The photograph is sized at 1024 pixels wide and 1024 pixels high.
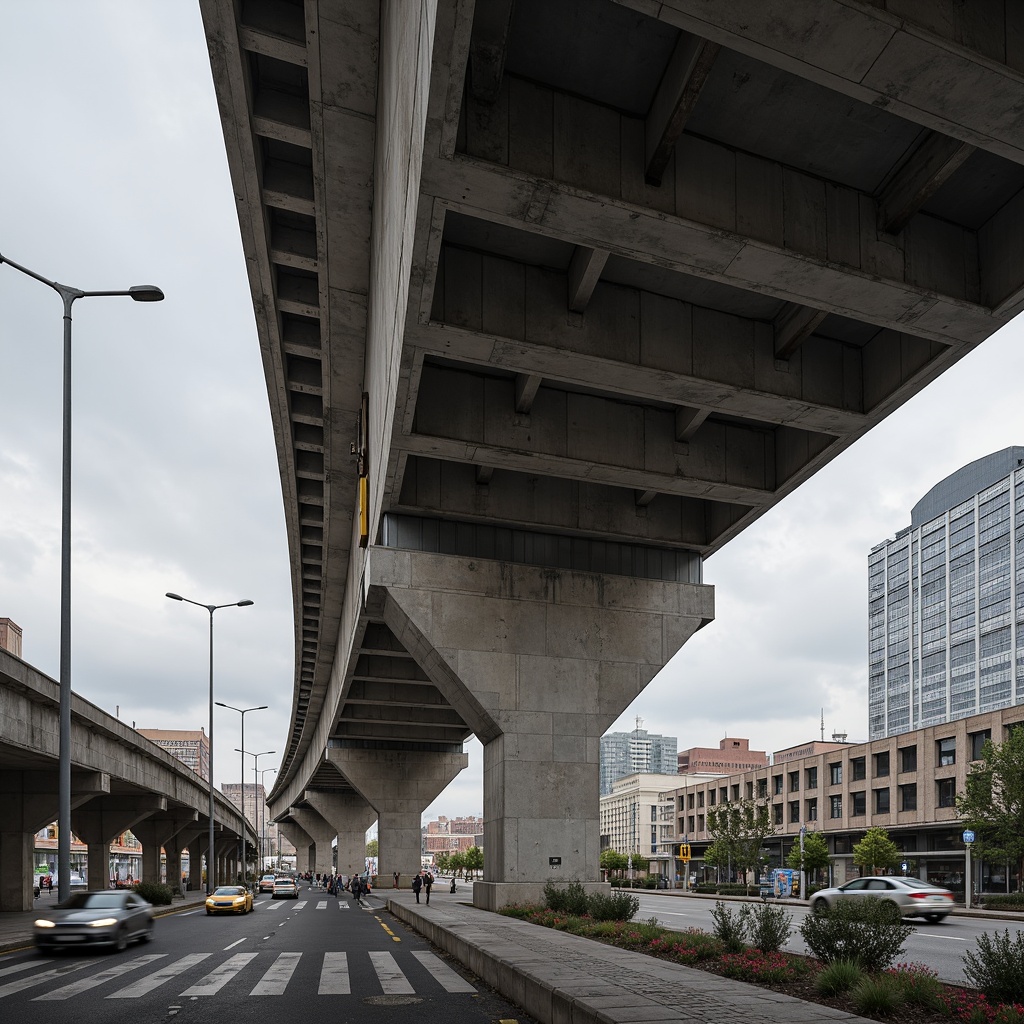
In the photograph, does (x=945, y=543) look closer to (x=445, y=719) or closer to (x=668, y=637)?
(x=445, y=719)

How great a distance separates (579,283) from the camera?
15094 mm

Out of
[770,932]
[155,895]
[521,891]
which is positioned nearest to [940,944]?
[770,932]

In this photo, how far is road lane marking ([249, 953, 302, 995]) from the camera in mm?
14031

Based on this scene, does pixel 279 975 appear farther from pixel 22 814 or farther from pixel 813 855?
pixel 813 855

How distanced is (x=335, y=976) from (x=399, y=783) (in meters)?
46.5

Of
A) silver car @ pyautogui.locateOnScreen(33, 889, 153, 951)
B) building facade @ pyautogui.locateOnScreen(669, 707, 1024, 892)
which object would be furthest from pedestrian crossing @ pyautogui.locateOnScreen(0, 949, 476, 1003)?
building facade @ pyautogui.locateOnScreen(669, 707, 1024, 892)

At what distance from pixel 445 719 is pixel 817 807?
158 feet

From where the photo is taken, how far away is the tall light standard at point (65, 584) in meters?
19.9

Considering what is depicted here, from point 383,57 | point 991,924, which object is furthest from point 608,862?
point 383,57

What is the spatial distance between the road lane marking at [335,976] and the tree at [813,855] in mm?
63798

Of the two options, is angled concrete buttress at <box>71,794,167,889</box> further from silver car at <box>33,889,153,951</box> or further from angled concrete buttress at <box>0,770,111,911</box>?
silver car at <box>33,889,153,951</box>

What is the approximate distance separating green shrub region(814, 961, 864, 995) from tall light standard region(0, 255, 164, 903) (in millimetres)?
14586

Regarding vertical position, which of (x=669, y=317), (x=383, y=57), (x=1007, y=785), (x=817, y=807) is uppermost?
(x=383, y=57)

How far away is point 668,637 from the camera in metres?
26.0
